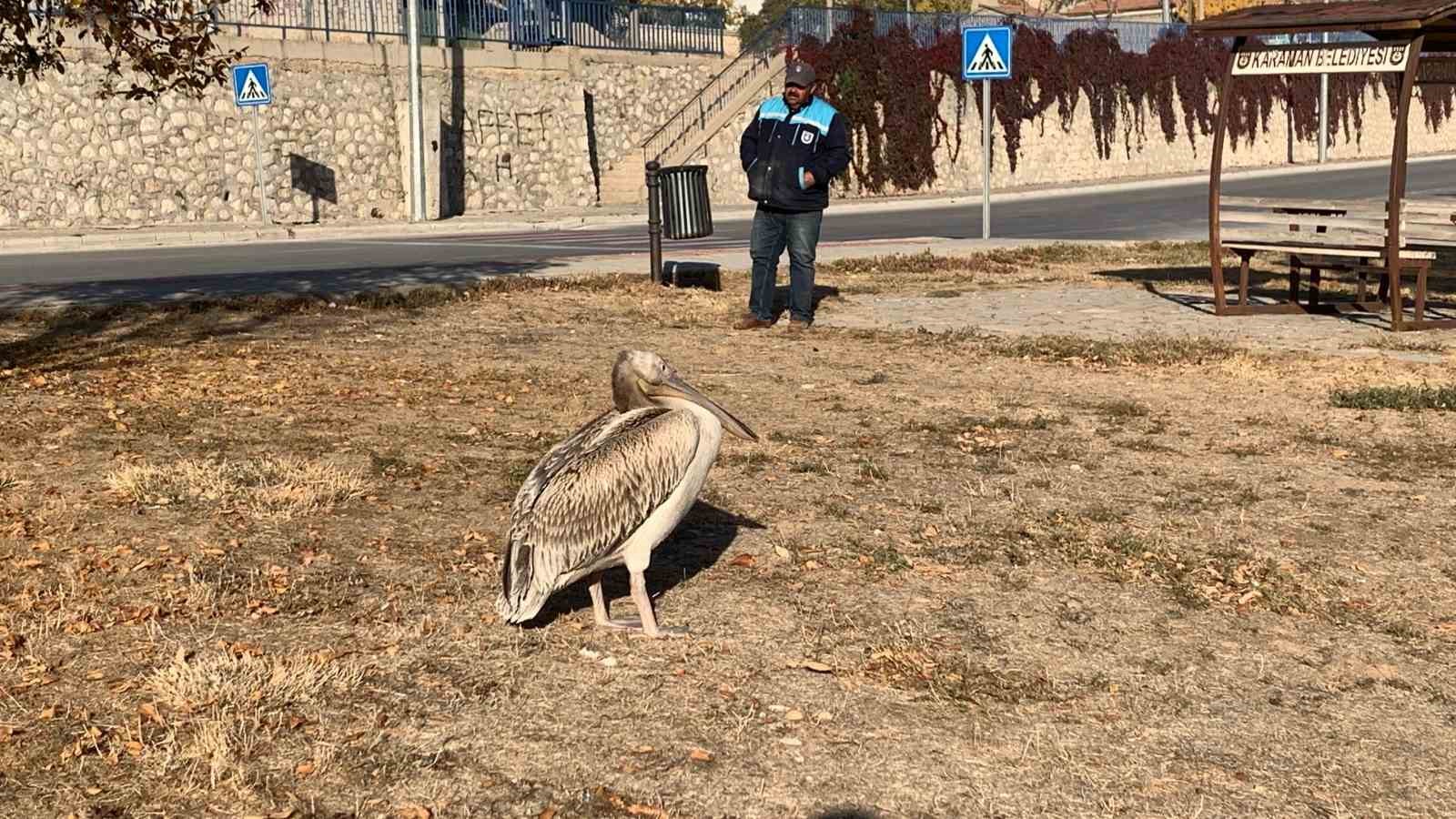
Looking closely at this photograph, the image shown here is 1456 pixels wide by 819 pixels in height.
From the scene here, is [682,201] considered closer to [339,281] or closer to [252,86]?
[339,281]

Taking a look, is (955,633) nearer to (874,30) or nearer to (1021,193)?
(1021,193)

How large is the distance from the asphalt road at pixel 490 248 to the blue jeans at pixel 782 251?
485 cm

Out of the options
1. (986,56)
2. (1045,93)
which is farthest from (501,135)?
(1045,93)

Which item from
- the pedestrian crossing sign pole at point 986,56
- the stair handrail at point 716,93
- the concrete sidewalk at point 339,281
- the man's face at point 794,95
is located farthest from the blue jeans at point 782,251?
the stair handrail at point 716,93

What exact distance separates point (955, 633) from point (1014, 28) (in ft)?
146

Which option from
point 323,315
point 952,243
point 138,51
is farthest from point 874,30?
point 138,51

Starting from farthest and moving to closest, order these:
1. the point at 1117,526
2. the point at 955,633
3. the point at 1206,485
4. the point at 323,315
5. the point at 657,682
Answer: the point at 323,315, the point at 1206,485, the point at 1117,526, the point at 955,633, the point at 657,682

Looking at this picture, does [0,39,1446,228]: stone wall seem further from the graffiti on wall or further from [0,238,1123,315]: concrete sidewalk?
[0,238,1123,315]: concrete sidewalk

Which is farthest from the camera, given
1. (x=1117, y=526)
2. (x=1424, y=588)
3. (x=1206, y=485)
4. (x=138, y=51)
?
(x=138, y=51)

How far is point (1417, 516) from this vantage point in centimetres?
719

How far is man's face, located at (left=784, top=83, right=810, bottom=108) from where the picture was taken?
1276 centimetres

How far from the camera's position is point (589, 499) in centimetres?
540

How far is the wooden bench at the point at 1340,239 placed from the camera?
1281 centimetres

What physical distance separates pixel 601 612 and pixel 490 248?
59.6ft
